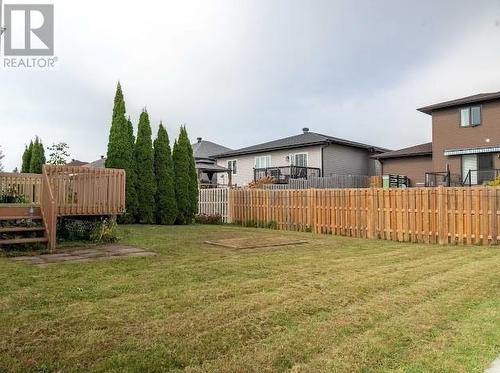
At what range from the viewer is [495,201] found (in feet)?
34.9

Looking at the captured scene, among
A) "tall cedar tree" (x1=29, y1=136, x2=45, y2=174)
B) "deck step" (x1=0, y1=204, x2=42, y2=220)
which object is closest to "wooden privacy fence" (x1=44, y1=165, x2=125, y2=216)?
"deck step" (x1=0, y1=204, x2=42, y2=220)

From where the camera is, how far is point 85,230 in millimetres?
10453

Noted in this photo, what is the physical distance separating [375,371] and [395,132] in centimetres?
3458

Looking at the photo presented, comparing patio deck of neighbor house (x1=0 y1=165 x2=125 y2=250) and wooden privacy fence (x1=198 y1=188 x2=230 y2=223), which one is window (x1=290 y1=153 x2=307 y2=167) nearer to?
wooden privacy fence (x1=198 y1=188 x2=230 y2=223)

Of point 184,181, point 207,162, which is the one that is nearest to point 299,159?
point 207,162

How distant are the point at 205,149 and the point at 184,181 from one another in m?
25.6

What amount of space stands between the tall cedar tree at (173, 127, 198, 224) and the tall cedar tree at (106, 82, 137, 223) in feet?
7.71

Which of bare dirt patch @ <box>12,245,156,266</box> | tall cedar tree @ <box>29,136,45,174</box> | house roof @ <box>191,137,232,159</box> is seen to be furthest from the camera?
house roof @ <box>191,137,232,159</box>

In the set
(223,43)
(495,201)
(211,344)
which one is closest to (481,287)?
(211,344)

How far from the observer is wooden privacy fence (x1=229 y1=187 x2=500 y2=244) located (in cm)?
1087

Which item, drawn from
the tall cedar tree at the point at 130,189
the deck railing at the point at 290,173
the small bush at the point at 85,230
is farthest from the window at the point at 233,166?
the small bush at the point at 85,230

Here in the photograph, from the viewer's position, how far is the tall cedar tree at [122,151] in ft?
55.8

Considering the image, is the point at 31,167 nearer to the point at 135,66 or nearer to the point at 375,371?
the point at 135,66

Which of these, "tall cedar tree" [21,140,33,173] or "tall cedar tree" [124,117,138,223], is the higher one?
"tall cedar tree" [21,140,33,173]
